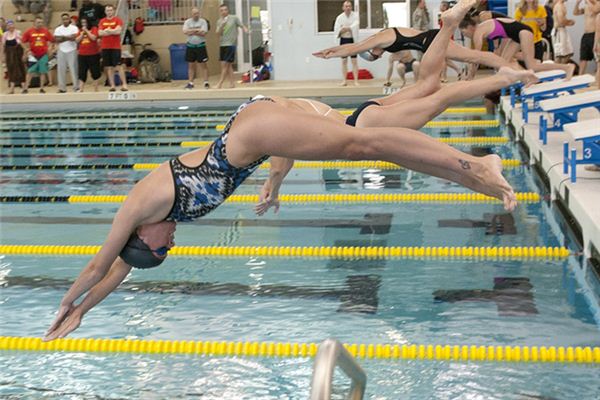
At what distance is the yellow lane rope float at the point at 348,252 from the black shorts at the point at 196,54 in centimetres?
1039

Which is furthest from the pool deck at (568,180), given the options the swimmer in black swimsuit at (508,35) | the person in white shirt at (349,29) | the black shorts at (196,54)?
the black shorts at (196,54)

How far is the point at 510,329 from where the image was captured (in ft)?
16.4

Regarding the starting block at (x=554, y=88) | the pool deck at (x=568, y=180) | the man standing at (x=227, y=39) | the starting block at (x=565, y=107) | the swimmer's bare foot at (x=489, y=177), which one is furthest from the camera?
the man standing at (x=227, y=39)

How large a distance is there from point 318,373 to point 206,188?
207 cm

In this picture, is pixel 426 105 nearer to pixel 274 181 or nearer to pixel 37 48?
pixel 274 181

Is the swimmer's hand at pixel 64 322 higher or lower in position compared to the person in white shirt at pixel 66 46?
lower

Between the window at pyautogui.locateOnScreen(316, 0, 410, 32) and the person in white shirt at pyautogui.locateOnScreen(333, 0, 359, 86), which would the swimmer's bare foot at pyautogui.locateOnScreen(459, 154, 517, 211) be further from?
the window at pyautogui.locateOnScreen(316, 0, 410, 32)

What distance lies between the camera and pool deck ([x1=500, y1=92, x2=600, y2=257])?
596 cm

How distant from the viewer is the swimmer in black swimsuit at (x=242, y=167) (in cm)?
380

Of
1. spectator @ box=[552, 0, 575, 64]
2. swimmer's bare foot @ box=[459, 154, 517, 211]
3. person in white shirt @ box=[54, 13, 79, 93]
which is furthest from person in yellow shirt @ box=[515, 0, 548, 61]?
swimmer's bare foot @ box=[459, 154, 517, 211]

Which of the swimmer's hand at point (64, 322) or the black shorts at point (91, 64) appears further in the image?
the black shorts at point (91, 64)

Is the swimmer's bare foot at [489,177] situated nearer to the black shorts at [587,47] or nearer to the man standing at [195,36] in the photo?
the black shorts at [587,47]

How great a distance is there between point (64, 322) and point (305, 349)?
127 centimetres

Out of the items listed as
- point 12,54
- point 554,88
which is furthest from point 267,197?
point 12,54
